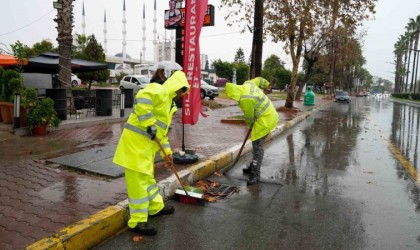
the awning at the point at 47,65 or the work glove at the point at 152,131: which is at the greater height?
the awning at the point at 47,65

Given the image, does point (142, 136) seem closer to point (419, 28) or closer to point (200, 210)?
point (200, 210)


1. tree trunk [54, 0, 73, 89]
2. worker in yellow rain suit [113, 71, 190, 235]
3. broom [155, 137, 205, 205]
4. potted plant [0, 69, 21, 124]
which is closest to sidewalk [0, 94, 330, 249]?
broom [155, 137, 205, 205]

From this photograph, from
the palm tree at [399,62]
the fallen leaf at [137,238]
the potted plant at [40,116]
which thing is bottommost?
the fallen leaf at [137,238]

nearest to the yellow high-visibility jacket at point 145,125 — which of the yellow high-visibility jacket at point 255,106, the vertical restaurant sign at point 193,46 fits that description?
the yellow high-visibility jacket at point 255,106

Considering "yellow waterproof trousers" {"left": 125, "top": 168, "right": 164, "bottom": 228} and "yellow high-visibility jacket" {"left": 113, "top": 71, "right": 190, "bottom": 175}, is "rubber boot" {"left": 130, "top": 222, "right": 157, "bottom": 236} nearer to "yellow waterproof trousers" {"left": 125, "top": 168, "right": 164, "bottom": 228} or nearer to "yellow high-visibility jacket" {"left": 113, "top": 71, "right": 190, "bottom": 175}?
"yellow waterproof trousers" {"left": 125, "top": 168, "right": 164, "bottom": 228}

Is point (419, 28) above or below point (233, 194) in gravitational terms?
above

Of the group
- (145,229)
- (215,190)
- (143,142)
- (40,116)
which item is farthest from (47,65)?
(145,229)

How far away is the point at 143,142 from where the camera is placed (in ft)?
12.1

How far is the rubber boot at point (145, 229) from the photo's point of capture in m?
3.63

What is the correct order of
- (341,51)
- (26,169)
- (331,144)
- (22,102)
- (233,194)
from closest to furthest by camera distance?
(233,194) → (26,169) → (22,102) → (331,144) → (341,51)

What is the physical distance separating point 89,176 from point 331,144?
6530 mm

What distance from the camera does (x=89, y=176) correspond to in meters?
5.24

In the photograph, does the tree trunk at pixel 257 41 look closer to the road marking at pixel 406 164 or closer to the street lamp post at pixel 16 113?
the road marking at pixel 406 164

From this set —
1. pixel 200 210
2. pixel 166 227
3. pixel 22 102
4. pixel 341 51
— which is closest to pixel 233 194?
pixel 200 210
